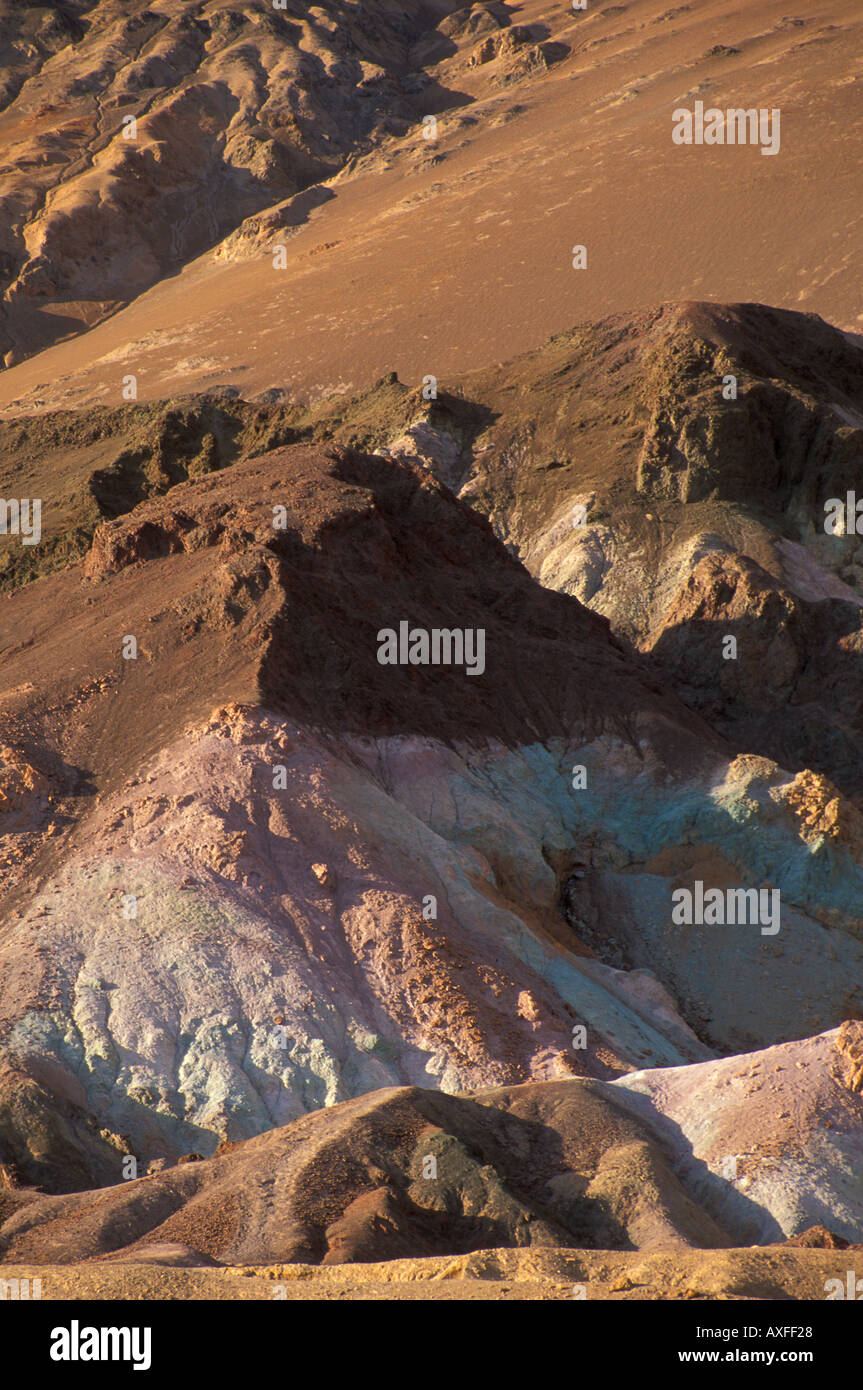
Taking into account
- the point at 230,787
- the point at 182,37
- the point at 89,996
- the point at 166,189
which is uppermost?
the point at 182,37

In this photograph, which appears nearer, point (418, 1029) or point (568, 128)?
point (418, 1029)

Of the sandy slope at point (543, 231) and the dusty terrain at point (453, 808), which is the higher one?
the sandy slope at point (543, 231)

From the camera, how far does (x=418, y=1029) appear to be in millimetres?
16078

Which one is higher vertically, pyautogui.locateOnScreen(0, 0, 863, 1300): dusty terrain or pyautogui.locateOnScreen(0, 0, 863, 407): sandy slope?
pyautogui.locateOnScreen(0, 0, 863, 407): sandy slope

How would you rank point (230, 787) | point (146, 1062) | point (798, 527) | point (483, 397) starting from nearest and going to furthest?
point (146, 1062) < point (230, 787) < point (798, 527) < point (483, 397)

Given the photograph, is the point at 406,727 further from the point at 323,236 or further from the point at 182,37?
the point at 182,37

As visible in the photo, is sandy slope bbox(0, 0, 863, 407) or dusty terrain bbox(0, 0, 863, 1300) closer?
dusty terrain bbox(0, 0, 863, 1300)

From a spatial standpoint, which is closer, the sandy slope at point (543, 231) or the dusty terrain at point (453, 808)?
the dusty terrain at point (453, 808)

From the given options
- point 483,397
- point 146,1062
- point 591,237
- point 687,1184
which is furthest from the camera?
point 591,237

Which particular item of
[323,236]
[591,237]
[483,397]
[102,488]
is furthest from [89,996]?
[323,236]

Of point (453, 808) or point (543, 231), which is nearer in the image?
point (453, 808)

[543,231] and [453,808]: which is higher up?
[543,231]

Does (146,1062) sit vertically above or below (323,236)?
below

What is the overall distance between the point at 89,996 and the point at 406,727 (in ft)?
24.0
